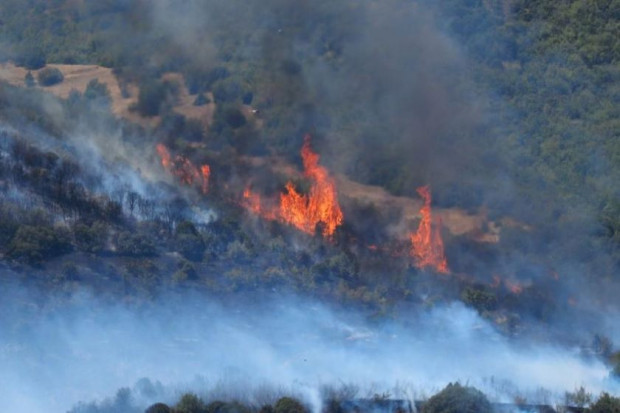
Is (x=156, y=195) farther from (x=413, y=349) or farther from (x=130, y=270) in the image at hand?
(x=413, y=349)

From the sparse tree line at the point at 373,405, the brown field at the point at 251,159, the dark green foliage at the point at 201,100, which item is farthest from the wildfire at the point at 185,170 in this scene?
the sparse tree line at the point at 373,405

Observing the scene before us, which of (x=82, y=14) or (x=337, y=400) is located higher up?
(x=82, y=14)

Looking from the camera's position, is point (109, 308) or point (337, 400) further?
point (109, 308)

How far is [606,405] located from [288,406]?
392 inches

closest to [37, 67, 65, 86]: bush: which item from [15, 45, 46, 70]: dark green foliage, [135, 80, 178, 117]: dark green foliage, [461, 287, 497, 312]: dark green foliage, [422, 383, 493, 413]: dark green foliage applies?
[15, 45, 46, 70]: dark green foliage

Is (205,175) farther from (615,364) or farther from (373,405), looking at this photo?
(615,364)

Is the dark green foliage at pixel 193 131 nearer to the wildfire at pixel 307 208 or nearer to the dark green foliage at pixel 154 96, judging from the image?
the dark green foliage at pixel 154 96

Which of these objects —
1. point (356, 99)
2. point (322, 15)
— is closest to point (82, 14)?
point (322, 15)

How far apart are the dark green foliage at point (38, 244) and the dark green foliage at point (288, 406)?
12.8 meters

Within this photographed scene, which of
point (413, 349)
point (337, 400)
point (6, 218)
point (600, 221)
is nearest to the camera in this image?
point (337, 400)

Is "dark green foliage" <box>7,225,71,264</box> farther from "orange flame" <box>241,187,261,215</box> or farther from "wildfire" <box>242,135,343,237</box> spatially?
"wildfire" <box>242,135,343,237</box>

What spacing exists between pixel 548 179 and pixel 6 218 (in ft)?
75.9

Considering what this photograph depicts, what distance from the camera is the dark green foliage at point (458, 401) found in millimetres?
37594

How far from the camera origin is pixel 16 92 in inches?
2351
